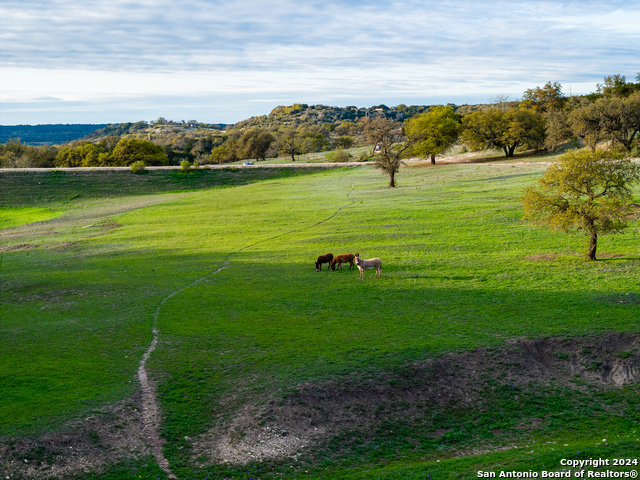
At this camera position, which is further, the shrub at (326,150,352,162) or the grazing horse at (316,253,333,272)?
the shrub at (326,150,352,162)

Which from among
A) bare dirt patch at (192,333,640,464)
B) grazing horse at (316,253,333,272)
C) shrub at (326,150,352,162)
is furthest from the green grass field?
shrub at (326,150,352,162)

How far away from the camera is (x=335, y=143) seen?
5846 inches

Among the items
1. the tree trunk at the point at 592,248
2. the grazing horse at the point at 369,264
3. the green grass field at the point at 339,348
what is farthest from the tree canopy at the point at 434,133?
the grazing horse at the point at 369,264

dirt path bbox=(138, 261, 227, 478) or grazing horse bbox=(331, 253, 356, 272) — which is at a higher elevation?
grazing horse bbox=(331, 253, 356, 272)

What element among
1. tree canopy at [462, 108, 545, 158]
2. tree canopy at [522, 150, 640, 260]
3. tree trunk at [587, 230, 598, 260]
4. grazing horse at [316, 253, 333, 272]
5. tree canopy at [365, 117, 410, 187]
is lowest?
grazing horse at [316, 253, 333, 272]

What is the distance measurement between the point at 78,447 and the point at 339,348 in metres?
8.63

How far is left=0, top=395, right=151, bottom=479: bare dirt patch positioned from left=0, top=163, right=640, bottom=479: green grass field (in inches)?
4.0

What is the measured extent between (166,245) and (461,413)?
100 feet

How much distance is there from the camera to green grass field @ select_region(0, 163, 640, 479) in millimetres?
13602

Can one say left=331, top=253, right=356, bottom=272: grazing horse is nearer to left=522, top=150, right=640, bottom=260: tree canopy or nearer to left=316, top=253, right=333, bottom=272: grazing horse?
→ left=316, top=253, right=333, bottom=272: grazing horse

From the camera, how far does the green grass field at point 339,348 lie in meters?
13.6

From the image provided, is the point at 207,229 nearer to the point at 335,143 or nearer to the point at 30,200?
the point at 30,200

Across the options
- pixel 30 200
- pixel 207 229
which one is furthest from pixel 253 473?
pixel 30 200

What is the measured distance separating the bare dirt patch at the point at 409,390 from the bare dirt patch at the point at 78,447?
5.76ft
